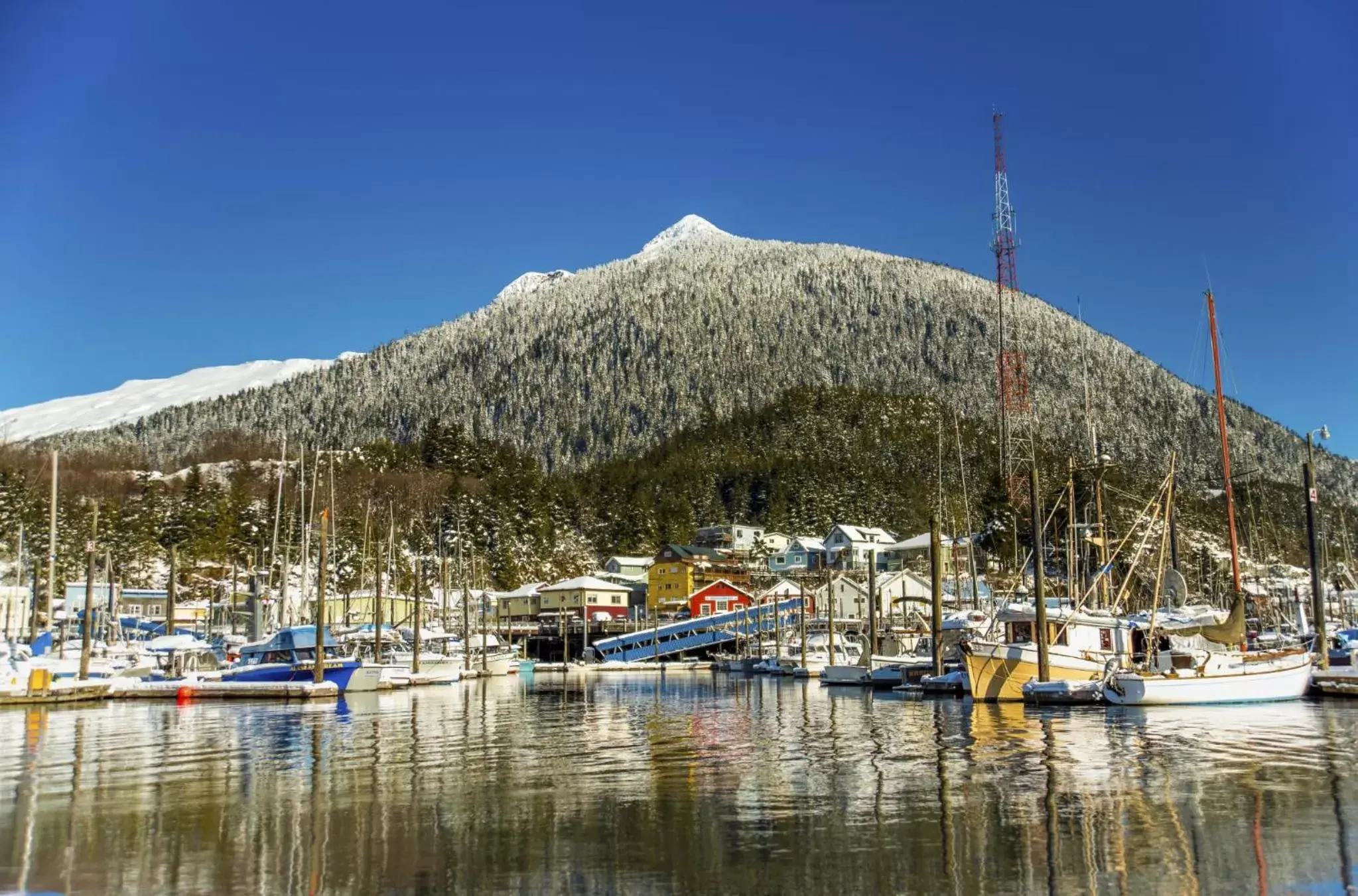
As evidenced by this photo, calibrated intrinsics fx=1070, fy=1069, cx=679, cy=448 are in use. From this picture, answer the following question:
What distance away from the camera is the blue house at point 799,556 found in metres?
149

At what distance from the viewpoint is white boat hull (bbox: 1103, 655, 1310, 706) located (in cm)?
3962

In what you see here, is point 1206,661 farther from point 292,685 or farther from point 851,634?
point 851,634

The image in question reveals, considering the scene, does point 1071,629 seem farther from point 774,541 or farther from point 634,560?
point 774,541

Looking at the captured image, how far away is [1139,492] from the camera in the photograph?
168250mm

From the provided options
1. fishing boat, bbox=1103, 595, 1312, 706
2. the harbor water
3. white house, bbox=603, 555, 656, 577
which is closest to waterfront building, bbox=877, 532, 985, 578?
white house, bbox=603, 555, 656, 577

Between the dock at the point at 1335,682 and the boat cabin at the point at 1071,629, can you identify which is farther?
the boat cabin at the point at 1071,629

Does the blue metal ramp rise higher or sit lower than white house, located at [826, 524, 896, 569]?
lower

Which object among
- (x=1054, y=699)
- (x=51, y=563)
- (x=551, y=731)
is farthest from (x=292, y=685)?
(x=1054, y=699)

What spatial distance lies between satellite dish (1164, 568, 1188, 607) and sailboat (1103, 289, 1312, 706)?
2989 mm

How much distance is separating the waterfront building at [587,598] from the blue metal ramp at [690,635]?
12.6 meters

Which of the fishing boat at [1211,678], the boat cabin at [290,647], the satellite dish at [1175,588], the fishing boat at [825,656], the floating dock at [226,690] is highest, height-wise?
the satellite dish at [1175,588]

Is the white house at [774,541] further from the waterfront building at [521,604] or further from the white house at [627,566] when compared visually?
the waterfront building at [521,604]

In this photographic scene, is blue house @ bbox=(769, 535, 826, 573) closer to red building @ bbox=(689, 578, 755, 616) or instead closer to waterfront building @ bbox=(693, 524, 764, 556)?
waterfront building @ bbox=(693, 524, 764, 556)

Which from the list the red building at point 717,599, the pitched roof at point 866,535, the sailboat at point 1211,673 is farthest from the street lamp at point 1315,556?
the pitched roof at point 866,535
